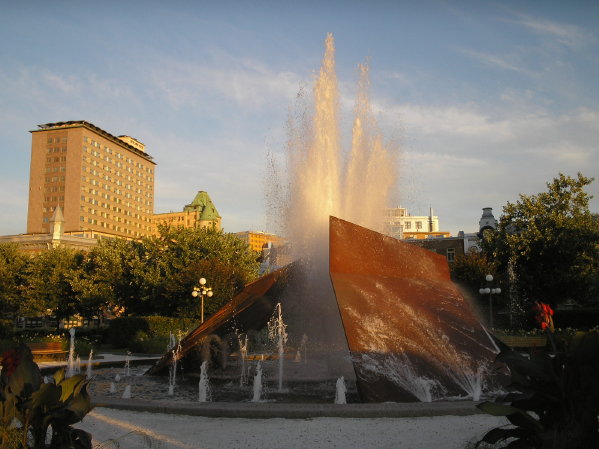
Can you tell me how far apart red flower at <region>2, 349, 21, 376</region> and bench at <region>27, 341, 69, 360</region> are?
17.9 metres

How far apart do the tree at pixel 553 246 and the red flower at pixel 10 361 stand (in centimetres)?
3388

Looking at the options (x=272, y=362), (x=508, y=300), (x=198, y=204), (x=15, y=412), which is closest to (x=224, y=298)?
(x=272, y=362)

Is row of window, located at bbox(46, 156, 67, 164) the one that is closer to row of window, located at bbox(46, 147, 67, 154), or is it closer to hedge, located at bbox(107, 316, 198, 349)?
row of window, located at bbox(46, 147, 67, 154)

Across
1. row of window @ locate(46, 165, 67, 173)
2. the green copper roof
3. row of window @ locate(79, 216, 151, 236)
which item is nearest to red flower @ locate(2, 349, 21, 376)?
row of window @ locate(79, 216, 151, 236)

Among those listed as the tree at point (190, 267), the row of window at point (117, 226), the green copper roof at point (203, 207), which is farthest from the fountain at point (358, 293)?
the green copper roof at point (203, 207)

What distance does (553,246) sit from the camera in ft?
113

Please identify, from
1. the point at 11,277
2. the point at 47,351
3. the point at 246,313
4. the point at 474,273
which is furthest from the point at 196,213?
the point at 246,313

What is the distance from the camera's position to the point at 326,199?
14.3m

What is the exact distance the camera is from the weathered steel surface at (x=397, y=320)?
9.34m

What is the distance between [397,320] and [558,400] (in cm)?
640

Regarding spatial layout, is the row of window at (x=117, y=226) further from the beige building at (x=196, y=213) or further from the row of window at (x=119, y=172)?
the beige building at (x=196, y=213)

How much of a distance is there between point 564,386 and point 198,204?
17350 centimetres

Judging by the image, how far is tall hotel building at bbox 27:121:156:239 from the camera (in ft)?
379

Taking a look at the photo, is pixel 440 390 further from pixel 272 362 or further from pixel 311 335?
pixel 272 362
